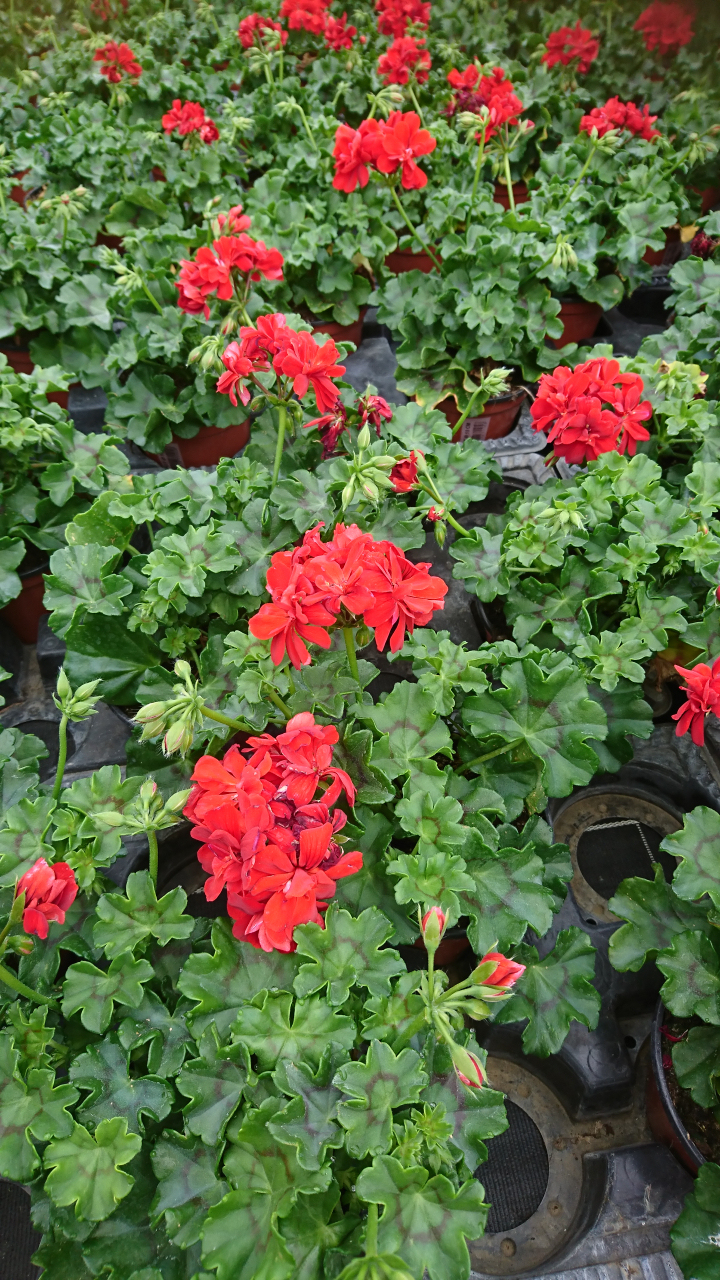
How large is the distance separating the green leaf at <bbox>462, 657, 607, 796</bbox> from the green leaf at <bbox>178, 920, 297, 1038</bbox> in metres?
0.54

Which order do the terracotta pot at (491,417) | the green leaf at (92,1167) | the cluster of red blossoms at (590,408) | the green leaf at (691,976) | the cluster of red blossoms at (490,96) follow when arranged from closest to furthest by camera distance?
1. the green leaf at (92,1167)
2. the green leaf at (691,976)
3. the cluster of red blossoms at (590,408)
4. the terracotta pot at (491,417)
5. the cluster of red blossoms at (490,96)

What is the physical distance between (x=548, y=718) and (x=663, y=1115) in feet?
2.49

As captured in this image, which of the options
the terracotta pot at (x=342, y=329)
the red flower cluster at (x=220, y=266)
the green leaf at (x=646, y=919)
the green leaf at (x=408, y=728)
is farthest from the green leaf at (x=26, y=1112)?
the terracotta pot at (x=342, y=329)

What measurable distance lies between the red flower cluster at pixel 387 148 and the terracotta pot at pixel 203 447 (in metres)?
0.78

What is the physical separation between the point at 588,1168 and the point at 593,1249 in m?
0.15

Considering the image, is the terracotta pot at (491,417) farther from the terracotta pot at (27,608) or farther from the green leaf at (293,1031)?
the green leaf at (293,1031)

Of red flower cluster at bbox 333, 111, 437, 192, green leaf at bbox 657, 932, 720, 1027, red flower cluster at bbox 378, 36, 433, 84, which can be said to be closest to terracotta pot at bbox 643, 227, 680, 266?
red flower cluster at bbox 378, 36, 433, 84

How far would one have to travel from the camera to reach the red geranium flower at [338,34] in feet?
11.1

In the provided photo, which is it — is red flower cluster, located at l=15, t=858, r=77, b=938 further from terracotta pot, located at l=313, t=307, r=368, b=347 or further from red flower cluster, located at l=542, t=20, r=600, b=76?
red flower cluster, located at l=542, t=20, r=600, b=76

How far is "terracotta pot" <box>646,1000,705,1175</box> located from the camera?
1.30m

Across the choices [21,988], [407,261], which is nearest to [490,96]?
[407,261]

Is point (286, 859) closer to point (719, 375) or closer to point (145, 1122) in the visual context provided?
point (145, 1122)

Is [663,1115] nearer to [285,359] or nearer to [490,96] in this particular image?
[285,359]

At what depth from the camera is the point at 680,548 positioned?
5.38 ft
